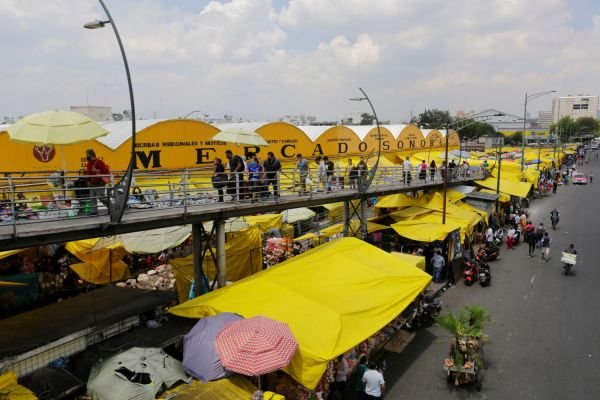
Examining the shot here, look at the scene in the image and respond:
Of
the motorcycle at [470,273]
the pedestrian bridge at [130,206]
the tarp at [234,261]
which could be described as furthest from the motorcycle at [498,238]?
the tarp at [234,261]

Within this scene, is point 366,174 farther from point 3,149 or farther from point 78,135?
point 3,149

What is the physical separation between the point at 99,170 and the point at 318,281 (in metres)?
6.41

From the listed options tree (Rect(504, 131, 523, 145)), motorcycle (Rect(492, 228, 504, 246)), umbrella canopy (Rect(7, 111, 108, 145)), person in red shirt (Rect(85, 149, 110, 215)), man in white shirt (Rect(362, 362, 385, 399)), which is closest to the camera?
umbrella canopy (Rect(7, 111, 108, 145))

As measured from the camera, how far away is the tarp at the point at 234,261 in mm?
15414

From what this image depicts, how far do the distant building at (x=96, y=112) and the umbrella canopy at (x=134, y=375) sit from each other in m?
34.1

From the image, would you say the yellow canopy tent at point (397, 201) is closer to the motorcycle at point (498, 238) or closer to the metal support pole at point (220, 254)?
the motorcycle at point (498, 238)

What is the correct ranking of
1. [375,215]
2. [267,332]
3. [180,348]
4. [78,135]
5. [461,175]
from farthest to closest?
[461,175]
[375,215]
[180,348]
[78,135]
[267,332]

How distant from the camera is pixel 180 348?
415 inches

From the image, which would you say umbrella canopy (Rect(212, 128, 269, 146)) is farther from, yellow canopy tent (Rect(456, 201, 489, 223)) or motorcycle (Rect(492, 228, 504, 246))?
motorcycle (Rect(492, 228, 504, 246))

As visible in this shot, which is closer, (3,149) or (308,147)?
(3,149)

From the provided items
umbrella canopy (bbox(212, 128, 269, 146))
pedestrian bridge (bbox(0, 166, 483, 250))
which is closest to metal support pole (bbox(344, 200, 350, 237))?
pedestrian bridge (bbox(0, 166, 483, 250))

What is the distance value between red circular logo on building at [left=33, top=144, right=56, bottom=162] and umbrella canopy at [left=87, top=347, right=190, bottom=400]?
1480 cm

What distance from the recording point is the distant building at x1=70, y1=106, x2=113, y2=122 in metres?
38.8

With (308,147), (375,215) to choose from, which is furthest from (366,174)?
(308,147)
